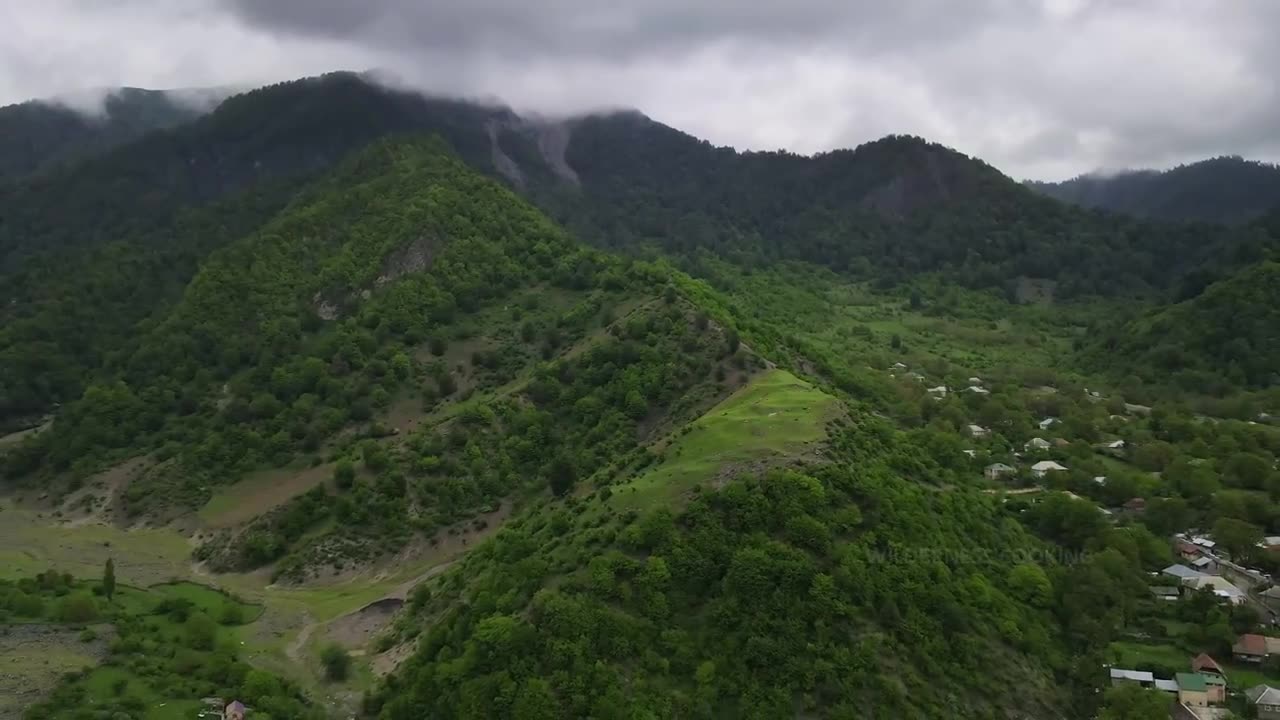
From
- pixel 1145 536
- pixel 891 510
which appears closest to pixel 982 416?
pixel 1145 536

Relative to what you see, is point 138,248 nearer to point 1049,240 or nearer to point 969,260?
point 969,260

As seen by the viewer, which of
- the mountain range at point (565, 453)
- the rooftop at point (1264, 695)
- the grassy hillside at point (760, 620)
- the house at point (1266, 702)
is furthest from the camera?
the mountain range at point (565, 453)

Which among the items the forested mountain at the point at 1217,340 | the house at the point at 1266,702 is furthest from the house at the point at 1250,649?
the forested mountain at the point at 1217,340

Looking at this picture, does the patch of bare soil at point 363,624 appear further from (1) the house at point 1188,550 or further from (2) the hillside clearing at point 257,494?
(1) the house at point 1188,550

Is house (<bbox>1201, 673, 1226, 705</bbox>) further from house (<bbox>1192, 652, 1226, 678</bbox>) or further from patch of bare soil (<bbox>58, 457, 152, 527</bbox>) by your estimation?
patch of bare soil (<bbox>58, 457, 152, 527</bbox>)

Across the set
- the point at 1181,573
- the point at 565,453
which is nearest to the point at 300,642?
the point at 565,453
